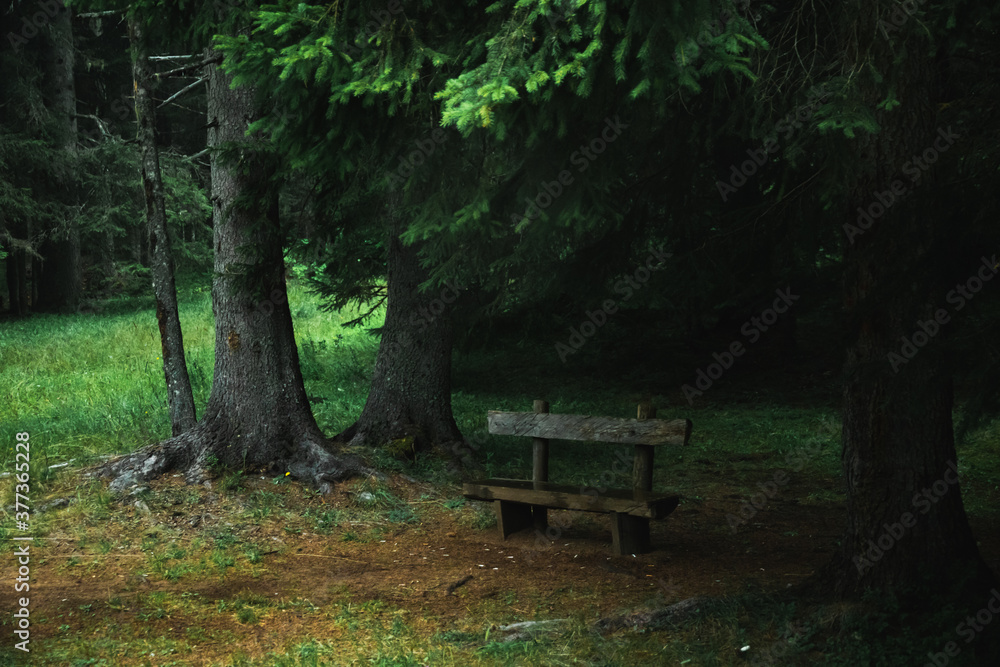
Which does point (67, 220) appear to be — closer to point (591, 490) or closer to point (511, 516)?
point (511, 516)

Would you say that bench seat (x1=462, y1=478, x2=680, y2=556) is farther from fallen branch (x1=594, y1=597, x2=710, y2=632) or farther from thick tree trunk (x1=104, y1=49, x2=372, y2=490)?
thick tree trunk (x1=104, y1=49, x2=372, y2=490)

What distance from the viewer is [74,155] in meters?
24.6

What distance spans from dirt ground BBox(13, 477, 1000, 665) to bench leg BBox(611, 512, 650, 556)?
0.26 ft

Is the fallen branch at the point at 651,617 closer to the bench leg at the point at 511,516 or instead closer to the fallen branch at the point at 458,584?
the fallen branch at the point at 458,584

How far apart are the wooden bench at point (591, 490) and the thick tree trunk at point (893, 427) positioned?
1829 millimetres

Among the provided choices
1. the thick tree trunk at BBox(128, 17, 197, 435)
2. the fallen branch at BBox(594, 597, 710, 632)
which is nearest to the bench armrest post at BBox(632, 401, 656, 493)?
the fallen branch at BBox(594, 597, 710, 632)

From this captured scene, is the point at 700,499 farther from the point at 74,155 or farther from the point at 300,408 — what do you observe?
the point at 74,155

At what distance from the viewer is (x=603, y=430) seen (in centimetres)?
745

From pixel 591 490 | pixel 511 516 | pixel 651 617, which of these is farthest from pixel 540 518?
pixel 651 617

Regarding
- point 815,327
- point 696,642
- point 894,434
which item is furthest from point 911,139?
point 815,327

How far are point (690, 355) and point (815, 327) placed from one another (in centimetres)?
348

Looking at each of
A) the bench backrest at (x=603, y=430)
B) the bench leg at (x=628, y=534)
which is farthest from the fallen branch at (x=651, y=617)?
the bench leg at (x=628, y=534)

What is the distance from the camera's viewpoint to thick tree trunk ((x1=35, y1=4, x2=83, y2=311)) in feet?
79.9

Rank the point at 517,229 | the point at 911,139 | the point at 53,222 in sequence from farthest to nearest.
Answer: the point at 53,222, the point at 517,229, the point at 911,139
